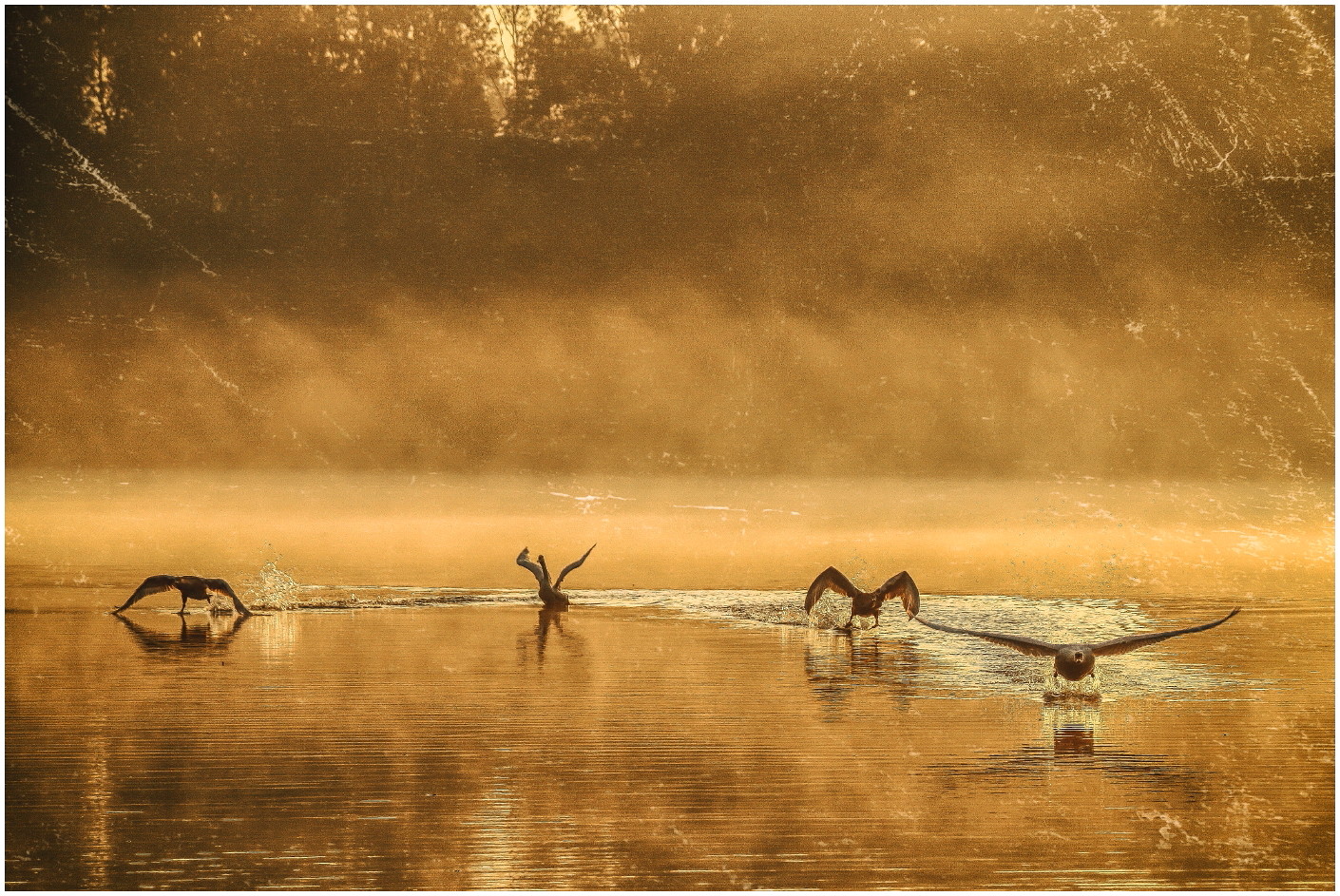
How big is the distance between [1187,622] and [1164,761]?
917cm

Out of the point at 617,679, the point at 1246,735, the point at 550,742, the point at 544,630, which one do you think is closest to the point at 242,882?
the point at 550,742

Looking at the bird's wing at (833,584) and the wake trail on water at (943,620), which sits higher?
the bird's wing at (833,584)

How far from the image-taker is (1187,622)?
18.0 m

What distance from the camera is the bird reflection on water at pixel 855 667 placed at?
12.4 m

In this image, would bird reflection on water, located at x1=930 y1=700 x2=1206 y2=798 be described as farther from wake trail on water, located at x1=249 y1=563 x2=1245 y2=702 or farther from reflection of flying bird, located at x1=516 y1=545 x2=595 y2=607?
reflection of flying bird, located at x1=516 y1=545 x2=595 y2=607

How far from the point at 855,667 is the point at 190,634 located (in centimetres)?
905

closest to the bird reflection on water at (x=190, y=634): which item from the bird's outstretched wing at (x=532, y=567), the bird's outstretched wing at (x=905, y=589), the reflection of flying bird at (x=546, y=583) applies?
the bird's outstretched wing at (x=532, y=567)

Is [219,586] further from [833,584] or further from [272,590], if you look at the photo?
[833,584]

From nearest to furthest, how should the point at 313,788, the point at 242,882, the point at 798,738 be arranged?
the point at 242,882 < the point at 313,788 < the point at 798,738

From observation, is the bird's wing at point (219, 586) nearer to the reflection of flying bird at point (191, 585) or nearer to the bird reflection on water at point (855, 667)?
the reflection of flying bird at point (191, 585)

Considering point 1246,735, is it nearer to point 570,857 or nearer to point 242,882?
point 570,857

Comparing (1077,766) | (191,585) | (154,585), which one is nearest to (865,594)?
(1077,766)

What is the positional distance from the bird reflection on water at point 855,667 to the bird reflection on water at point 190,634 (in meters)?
7.34

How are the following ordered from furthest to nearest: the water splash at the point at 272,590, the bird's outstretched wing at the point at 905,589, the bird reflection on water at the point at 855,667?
1. the water splash at the point at 272,590
2. the bird's outstretched wing at the point at 905,589
3. the bird reflection on water at the point at 855,667
